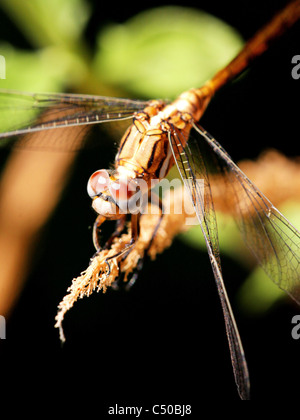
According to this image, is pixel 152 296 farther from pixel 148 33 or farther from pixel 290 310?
pixel 148 33

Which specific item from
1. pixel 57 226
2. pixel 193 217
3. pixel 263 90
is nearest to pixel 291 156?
pixel 263 90

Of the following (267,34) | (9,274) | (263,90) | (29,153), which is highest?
(267,34)

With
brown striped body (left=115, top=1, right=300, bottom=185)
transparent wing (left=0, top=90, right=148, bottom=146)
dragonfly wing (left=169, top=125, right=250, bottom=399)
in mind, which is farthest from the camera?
transparent wing (left=0, top=90, right=148, bottom=146)

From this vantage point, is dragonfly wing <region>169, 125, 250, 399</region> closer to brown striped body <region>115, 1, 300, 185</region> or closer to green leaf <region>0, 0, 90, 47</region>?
brown striped body <region>115, 1, 300, 185</region>

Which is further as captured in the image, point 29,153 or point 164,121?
point 29,153

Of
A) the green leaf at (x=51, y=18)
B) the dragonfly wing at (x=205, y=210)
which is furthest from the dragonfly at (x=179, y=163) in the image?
the green leaf at (x=51, y=18)

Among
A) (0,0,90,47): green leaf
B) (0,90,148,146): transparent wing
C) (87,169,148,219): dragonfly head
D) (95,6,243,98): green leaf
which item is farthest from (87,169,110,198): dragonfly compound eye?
(0,0,90,47): green leaf

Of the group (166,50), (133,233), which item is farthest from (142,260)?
(166,50)
